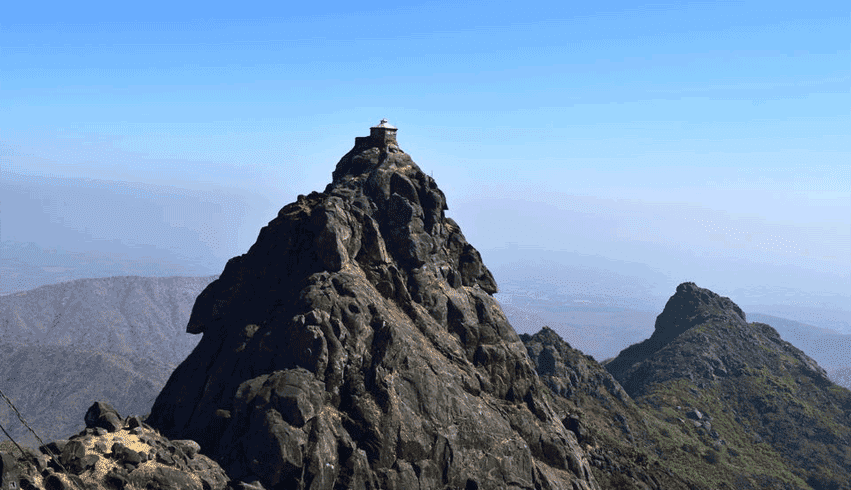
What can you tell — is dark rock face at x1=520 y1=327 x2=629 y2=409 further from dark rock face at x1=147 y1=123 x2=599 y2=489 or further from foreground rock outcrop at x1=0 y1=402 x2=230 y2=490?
foreground rock outcrop at x1=0 y1=402 x2=230 y2=490

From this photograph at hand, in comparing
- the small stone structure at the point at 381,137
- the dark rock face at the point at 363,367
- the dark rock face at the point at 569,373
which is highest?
the small stone structure at the point at 381,137

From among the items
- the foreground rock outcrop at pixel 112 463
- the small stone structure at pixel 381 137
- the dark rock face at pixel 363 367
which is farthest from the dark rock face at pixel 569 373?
the foreground rock outcrop at pixel 112 463

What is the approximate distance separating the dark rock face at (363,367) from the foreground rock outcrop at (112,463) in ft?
13.9

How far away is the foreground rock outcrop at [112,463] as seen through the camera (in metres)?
55.0

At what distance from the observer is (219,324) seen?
3408 inches

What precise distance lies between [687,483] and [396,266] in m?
85.6

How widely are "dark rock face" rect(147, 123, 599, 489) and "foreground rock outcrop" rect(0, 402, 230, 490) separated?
13.9 feet

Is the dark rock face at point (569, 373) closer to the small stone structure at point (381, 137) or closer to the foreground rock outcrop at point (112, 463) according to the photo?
the small stone structure at point (381, 137)

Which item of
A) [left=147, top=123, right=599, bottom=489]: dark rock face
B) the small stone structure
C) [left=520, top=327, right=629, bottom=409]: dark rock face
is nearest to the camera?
[left=147, top=123, right=599, bottom=489]: dark rock face

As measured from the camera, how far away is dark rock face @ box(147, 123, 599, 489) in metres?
69.9

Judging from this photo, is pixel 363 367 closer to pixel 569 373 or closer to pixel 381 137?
pixel 381 137

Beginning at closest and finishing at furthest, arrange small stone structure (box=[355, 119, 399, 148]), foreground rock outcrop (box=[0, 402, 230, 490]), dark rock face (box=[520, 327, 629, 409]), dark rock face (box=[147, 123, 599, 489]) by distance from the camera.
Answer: foreground rock outcrop (box=[0, 402, 230, 490])
dark rock face (box=[147, 123, 599, 489])
small stone structure (box=[355, 119, 399, 148])
dark rock face (box=[520, 327, 629, 409])

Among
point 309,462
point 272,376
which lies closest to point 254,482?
point 309,462

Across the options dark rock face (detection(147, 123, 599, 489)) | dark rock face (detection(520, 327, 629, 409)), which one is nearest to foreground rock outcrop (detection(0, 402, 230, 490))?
dark rock face (detection(147, 123, 599, 489))
